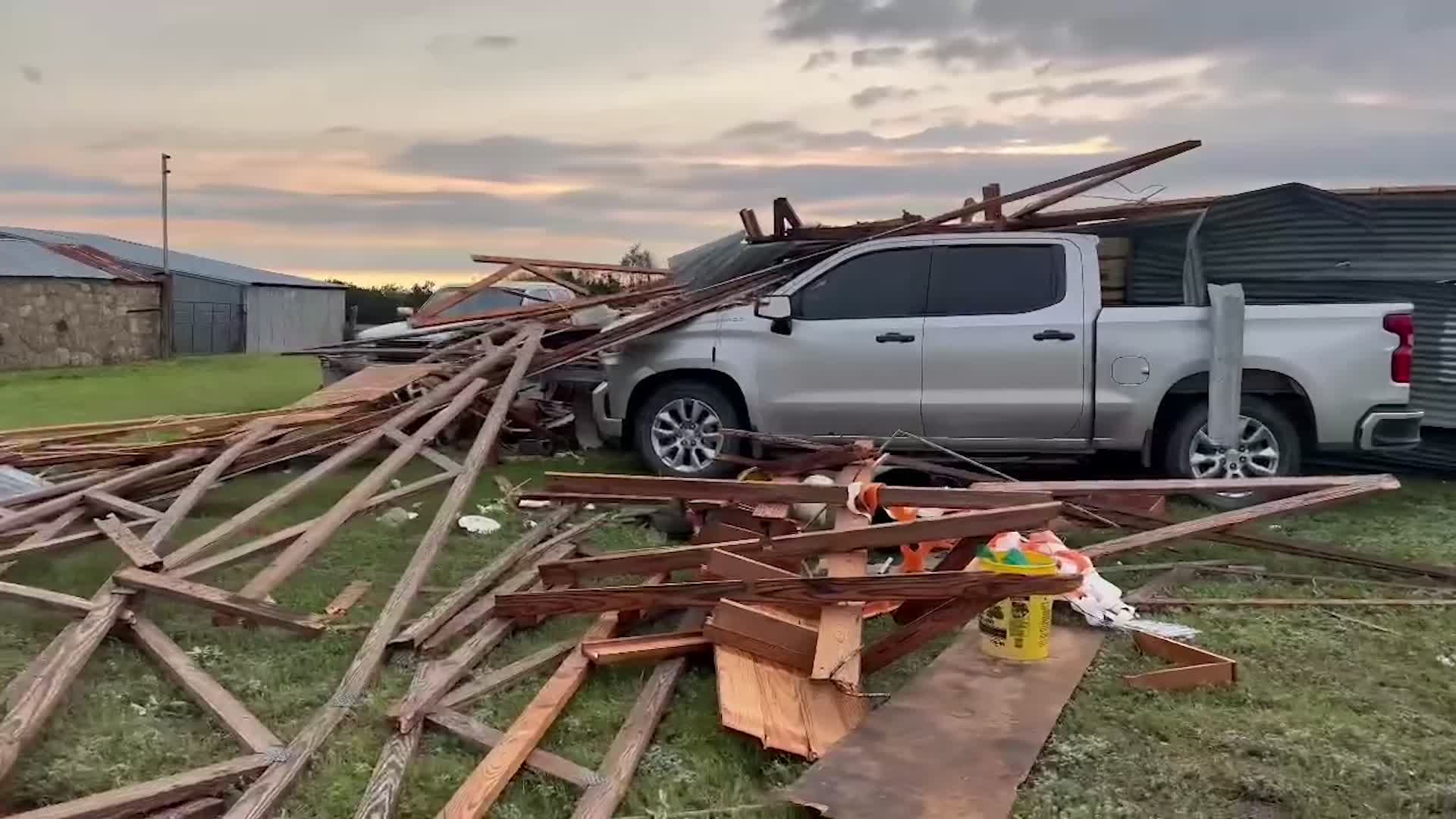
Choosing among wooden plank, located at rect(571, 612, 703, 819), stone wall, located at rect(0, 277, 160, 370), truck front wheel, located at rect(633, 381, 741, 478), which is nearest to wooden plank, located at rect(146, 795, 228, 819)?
wooden plank, located at rect(571, 612, 703, 819)

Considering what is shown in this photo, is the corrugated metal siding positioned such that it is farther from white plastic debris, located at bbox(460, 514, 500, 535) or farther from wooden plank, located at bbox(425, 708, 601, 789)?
wooden plank, located at bbox(425, 708, 601, 789)

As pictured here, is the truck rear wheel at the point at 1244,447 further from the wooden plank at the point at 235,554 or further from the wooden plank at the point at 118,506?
the wooden plank at the point at 118,506

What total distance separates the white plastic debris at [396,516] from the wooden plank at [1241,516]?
13.6ft

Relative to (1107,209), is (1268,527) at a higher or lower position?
lower

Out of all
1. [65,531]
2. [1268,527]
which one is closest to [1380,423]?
[1268,527]

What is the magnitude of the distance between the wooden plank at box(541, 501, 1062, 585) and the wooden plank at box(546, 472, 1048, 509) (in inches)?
10.0

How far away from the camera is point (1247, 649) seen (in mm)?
4848

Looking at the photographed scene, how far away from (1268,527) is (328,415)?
6508 mm

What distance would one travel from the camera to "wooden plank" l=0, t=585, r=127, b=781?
3.70 metres

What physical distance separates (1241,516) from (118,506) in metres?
6.04

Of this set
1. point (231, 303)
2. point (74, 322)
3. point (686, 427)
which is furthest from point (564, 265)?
point (231, 303)

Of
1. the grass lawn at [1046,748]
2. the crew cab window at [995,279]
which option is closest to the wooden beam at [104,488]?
the grass lawn at [1046,748]

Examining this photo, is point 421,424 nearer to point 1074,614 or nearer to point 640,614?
point 640,614

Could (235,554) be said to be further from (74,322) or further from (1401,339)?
(74,322)
